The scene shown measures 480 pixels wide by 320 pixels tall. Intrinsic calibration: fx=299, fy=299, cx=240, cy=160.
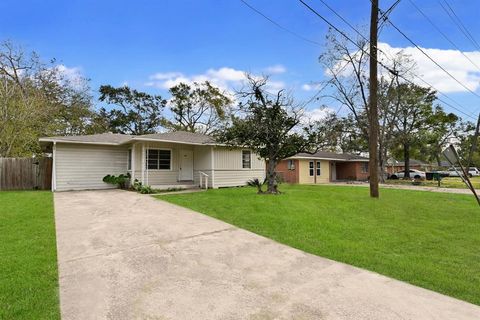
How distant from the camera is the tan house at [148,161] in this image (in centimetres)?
1464

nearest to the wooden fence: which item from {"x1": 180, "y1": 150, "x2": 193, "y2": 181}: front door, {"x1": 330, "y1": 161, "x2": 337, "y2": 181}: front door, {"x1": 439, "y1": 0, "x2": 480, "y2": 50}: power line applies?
{"x1": 180, "y1": 150, "x2": 193, "y2": 181}: front door

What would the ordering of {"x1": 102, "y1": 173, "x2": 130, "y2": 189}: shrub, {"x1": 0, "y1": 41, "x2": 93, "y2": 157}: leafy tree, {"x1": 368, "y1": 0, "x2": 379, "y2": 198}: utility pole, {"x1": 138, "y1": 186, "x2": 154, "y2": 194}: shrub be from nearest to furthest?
{"x1": 368, "y1": 0, "x2": 379, "y2": 198}: utility pole
{"x1": 138, "y1": 186, "x2": 154, "y2": 194}: shrub
{"x1": 102, "y1": 173, "x2": 130, "y2": 189}: shrub
{"x1": 0, "y1": 41, "x2": 93, "y2": 157}: leafy tree

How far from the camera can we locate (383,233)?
6371mm

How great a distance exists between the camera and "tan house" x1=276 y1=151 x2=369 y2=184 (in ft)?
84.7

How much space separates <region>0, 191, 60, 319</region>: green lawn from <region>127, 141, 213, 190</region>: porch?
769cm

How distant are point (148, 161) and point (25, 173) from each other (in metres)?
6.20

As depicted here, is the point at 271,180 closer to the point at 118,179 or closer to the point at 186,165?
the point at 186,165

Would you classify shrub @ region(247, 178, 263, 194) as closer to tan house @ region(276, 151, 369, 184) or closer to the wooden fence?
tan house @ region(276, 151, 369, 184)

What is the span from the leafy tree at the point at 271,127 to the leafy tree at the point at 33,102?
47.0 ft

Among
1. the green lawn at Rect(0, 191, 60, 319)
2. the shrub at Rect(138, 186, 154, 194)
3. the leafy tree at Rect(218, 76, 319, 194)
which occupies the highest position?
the leafy tree at Rect(218, 76, 319, 194)

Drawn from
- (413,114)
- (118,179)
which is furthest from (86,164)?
(413,114)

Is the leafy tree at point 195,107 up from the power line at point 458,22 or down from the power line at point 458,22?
up

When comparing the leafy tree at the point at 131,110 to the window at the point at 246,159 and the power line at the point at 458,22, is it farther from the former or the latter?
the power line at the point at 458,22

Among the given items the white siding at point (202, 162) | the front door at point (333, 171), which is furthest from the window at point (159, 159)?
the front door at point (333, 171)
